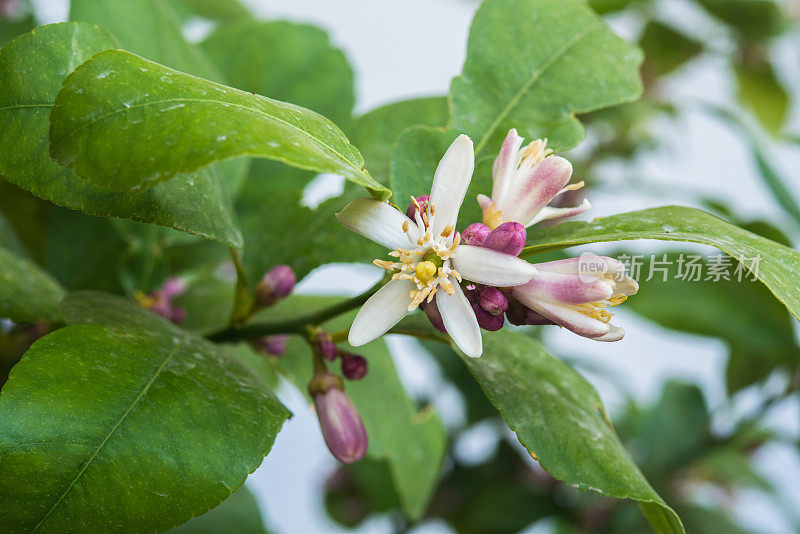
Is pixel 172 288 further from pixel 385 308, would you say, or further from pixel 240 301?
pixel 385 308

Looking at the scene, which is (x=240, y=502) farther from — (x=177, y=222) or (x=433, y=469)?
(x=177, y=222)

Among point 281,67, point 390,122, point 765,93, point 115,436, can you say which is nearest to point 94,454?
point 115,436

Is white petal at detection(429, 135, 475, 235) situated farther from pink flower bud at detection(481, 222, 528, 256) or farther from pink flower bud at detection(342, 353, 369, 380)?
pink flower bud at detection(342, 353, 369, 380)

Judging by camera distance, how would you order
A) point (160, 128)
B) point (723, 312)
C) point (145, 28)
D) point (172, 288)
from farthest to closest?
point (723, 312), point (172, 288), point (145, 28), point (160, 128)

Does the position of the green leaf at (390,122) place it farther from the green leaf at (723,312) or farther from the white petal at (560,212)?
the green leaf at (723,312)

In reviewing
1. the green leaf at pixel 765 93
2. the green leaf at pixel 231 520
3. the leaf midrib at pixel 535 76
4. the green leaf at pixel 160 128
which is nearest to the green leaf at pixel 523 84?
the leaf midrib at pixel 535 76

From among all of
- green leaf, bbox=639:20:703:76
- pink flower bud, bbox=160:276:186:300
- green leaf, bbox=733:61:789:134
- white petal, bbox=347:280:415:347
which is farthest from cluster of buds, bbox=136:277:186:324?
green leaf, bbox=733:61:789:134
